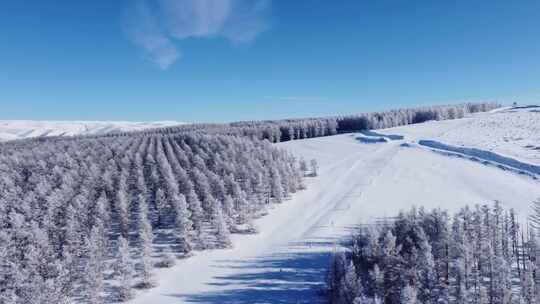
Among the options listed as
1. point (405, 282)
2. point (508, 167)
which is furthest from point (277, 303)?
point (508, 167)

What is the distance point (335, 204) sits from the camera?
73750 mm

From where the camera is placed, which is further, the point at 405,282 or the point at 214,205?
the point at 214,205

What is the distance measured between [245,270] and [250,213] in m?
19.5

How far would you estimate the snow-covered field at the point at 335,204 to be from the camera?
41.6m

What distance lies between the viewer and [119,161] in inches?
4090

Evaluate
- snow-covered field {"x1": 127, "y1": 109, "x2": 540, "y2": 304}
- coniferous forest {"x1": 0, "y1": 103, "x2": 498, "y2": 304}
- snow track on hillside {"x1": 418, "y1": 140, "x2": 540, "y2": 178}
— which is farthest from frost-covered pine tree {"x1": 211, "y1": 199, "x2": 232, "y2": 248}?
snow track on hillside {"x1": 418, "y1": 140, "x2": 540, "y2": 178}

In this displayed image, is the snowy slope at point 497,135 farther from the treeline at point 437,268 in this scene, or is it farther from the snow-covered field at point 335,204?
the treeline at point 437,268

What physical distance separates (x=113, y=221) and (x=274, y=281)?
39.0m

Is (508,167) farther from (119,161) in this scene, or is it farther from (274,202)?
(119,161)

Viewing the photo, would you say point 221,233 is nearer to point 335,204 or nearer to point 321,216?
point 321,216

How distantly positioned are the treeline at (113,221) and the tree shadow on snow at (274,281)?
8.02m

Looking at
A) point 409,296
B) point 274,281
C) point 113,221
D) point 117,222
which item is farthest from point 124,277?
point 409,296

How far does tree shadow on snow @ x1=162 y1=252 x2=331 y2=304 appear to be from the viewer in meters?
38.6

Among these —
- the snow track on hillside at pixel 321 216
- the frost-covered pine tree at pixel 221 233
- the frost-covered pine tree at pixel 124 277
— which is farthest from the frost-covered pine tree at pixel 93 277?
the frost-covered pine tree at pixel 221 233
